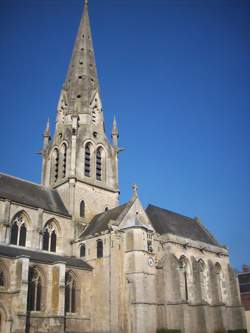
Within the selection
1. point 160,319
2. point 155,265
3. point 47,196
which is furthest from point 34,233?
point 160,319

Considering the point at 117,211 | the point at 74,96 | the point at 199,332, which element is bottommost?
the point at 199,332

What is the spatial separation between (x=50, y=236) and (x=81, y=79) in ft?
68.3

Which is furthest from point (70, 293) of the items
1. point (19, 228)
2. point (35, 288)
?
point (19, 228)

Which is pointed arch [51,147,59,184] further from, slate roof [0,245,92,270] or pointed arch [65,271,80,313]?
pointed arch [65,271,80,313]

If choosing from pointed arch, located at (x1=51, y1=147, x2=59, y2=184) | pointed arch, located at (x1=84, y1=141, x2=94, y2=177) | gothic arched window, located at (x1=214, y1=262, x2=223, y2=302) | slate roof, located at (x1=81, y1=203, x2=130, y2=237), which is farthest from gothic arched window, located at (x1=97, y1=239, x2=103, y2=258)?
gothic arched window, located at (x1=214, y1=262, x2=223, y2=302)

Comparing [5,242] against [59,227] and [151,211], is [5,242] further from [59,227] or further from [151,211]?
[151,211]

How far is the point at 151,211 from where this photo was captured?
40.9 m

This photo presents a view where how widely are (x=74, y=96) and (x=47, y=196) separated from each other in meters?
13.7

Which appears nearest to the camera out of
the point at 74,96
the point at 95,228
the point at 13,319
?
the point at 13,319

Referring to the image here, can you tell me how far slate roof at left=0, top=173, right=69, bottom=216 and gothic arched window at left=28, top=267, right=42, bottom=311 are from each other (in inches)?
272

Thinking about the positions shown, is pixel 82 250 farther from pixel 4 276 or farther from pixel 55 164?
pixel 55 164

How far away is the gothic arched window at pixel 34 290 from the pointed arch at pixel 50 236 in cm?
506

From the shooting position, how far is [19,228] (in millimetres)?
31312

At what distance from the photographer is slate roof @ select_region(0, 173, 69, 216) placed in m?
32.2
